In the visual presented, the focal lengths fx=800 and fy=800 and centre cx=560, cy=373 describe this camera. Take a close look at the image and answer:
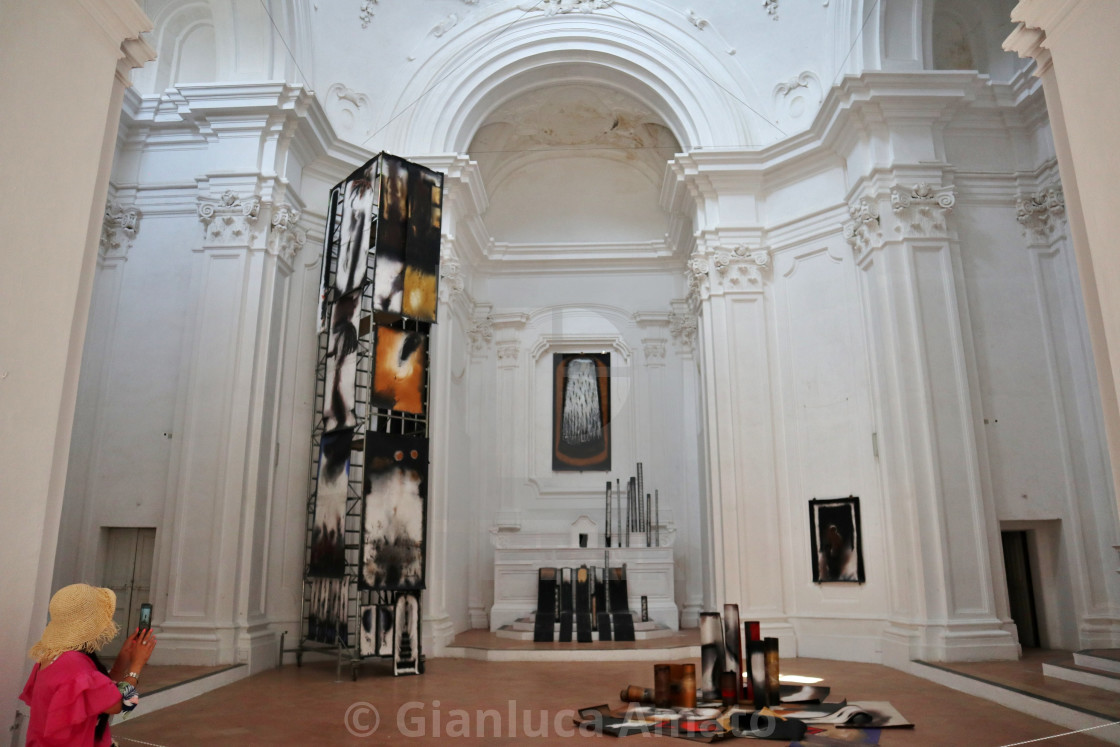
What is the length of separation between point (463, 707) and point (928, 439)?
6011 mm

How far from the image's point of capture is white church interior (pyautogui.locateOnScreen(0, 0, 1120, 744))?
929cm

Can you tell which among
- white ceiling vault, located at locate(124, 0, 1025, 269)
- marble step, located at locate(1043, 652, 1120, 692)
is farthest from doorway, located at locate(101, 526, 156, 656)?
marble step, located at locate(1043, 652, 1120, 692)

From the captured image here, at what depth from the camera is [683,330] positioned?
49.2ft

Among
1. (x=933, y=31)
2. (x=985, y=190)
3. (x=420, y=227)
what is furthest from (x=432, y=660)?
(x=933, y=31)

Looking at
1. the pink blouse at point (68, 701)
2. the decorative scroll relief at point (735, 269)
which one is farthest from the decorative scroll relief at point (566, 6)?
the pink blouse at point (68, 701)

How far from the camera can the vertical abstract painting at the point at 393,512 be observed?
898 cm

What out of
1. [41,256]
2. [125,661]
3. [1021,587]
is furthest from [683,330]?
[125,661]

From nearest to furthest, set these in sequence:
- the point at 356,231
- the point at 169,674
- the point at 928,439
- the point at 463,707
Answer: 1. the point at 463,707
2. the point at 169,674
3. the point at 928,439
4. the point at 356,231

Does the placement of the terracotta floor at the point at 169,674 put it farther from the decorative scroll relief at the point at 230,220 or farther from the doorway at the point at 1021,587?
the doorway at the point at 1021,587

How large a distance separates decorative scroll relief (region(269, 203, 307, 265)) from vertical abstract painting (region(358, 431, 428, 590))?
9.58 feet

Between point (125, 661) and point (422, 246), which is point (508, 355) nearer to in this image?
point (422, 246)

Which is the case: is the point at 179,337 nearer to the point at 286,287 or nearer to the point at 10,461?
the point at 286,287

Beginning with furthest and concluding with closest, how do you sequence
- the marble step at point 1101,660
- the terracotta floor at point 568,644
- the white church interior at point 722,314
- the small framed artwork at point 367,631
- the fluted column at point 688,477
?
the fluted column at point 688,477 < the terracotta floor at point 568,644 < the white church interior at point 722,314 < the small framed artwork at point 367,631 < the marble step at point 1101,660

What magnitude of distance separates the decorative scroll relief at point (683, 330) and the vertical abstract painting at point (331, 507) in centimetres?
747
